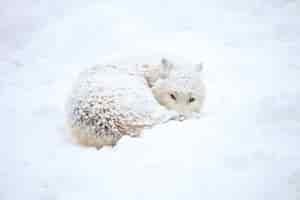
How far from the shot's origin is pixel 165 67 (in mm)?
4773

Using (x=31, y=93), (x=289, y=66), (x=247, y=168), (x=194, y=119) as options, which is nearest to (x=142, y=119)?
(x=194, y=119)

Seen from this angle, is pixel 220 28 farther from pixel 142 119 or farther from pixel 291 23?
pixel 142 119

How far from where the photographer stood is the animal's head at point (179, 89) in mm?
4445

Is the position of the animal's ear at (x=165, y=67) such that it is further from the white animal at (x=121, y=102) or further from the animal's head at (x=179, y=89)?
the white animal at (x=121, y=102)

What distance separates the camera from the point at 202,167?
310 centimetres

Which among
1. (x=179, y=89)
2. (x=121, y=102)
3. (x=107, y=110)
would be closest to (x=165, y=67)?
(x=179, y=89)

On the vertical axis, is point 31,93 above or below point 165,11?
below

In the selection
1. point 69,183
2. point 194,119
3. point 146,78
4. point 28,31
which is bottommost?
point 69,183

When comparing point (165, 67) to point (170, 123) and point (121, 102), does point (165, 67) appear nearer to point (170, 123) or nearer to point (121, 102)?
point (170, 123)

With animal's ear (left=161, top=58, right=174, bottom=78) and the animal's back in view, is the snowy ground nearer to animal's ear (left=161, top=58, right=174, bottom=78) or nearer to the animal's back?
the animal's back

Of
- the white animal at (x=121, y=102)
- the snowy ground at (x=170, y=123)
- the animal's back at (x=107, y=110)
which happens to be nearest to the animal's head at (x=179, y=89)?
the white animal at (x=121, y=102)

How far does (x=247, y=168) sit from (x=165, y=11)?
6.07 meters

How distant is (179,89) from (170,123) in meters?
0.73

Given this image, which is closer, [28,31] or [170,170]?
[170,170]
